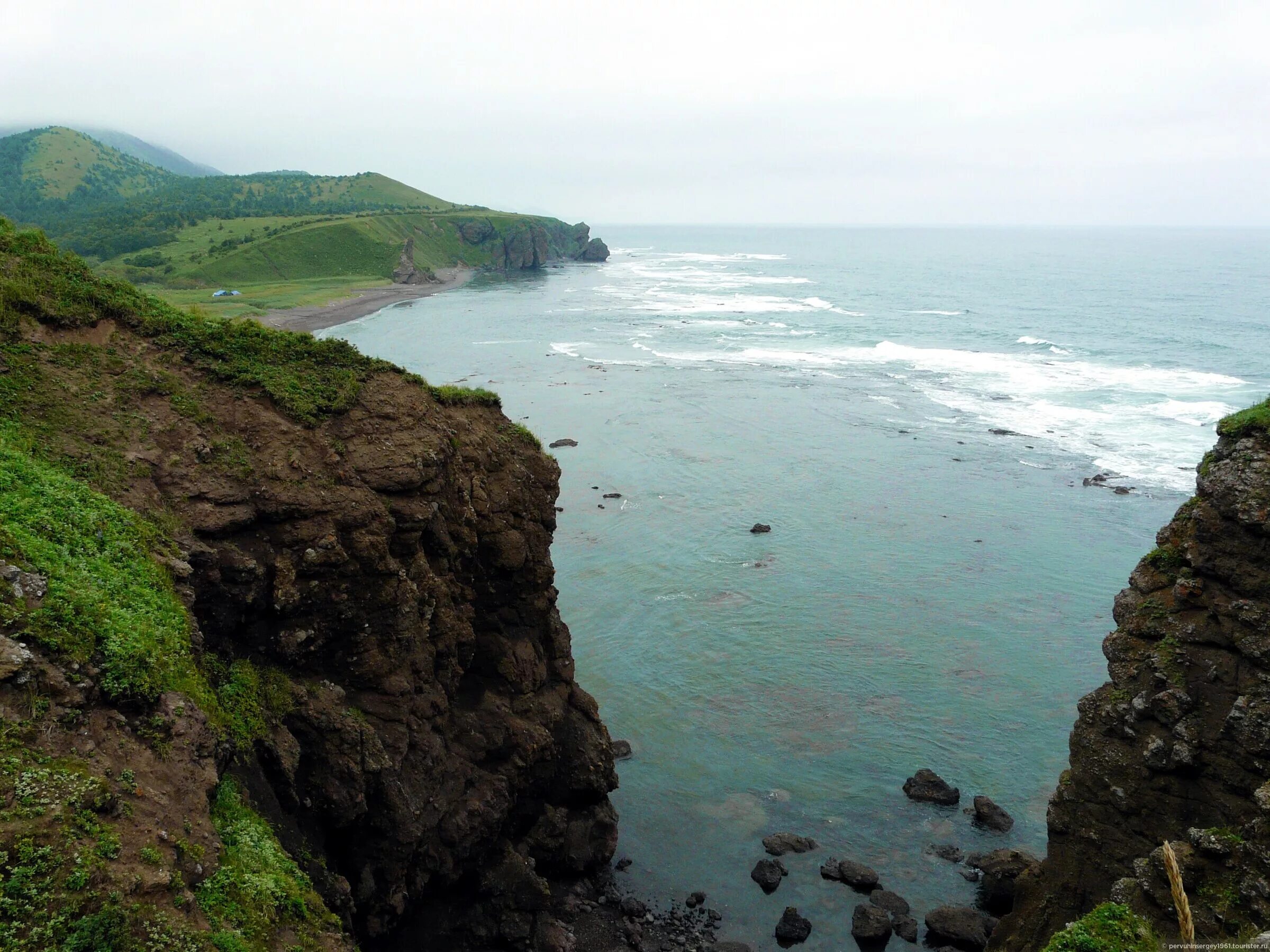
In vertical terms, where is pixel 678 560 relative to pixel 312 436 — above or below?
below

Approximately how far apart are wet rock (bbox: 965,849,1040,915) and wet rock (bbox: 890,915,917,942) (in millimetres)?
2489

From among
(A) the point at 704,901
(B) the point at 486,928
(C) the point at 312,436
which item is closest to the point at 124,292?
(C) the point at 312,436

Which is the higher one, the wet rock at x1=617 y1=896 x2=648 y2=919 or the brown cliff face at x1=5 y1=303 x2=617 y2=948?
the brown cliff face at x1=5 y1=303 x2=617 y2=948

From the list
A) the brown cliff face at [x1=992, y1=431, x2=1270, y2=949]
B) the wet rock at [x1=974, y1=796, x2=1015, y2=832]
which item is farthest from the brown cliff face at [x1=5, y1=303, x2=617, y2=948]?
the wet rock at [x1=974, y1=796, x2=1015, y2=832]

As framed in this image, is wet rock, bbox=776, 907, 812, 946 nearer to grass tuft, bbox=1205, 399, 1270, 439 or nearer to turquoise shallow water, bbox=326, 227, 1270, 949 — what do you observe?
turquoise shallow water, bbox=326, 227, 1270, 949

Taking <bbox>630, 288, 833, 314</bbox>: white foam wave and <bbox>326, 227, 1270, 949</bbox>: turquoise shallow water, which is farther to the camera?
<bbox>630, 288, 833, 314</bbox>: white foam wave

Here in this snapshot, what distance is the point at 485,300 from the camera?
162 meters

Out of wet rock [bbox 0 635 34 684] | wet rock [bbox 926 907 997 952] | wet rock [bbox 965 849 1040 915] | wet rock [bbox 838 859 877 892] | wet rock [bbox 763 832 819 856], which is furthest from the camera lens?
wet rock [bbox 763 832 819 856]

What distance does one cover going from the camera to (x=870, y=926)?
85.7ft

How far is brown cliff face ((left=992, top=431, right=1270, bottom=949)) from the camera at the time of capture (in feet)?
57.2

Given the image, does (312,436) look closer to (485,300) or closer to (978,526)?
(978,526)

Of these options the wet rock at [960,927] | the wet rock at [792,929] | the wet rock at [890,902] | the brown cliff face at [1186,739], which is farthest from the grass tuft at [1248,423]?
the wet rock at [792,929]

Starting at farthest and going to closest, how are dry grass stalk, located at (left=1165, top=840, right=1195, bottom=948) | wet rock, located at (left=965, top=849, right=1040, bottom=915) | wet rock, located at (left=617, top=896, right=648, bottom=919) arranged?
wet rock, located at (left=965, top=849, right=1040, bottom=915) → wet rock, located at (left=617, top=896, right=648, bottom=919) → dry grass stalk, located at (left=1165, top=840, right=1195, bottom=948)

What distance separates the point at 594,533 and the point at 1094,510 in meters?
32.3
